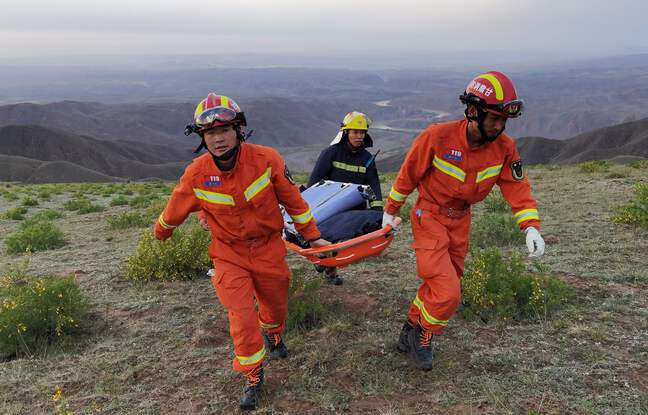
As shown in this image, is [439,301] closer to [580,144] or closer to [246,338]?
[246,338]

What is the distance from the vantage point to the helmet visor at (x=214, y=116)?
3.65 metres

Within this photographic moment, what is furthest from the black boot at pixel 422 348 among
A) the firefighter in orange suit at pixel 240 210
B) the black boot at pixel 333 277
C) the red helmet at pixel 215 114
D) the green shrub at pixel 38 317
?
the green shrub at pixel 38 317

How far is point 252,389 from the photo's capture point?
3.73m

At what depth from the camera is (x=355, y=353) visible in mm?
4348

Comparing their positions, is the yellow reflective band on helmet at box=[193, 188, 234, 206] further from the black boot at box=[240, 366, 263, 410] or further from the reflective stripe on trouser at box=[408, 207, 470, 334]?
the reflective stripe on trouser at box=[408, 207, 470, 334]

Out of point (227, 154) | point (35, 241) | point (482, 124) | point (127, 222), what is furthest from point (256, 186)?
point (127, 222)

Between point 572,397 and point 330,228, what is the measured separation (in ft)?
9.35

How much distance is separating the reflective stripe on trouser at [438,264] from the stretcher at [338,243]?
48 cm

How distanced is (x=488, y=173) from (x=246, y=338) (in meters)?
2.45

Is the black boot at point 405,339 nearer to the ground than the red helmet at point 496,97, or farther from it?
nearer to the ground

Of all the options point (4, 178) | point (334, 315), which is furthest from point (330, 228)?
point (4, 178)

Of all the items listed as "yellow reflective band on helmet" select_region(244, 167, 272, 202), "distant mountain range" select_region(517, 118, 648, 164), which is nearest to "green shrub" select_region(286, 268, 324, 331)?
"yellow reflective band on helmet" select_region(244, 167, 272, 202)

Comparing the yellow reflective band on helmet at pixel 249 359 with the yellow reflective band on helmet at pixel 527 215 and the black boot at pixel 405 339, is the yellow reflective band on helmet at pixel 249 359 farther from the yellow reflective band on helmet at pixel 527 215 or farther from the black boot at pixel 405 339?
the yellow reflective band on helmet at pixel 527 215

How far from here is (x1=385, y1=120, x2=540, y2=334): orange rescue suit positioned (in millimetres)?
3930
